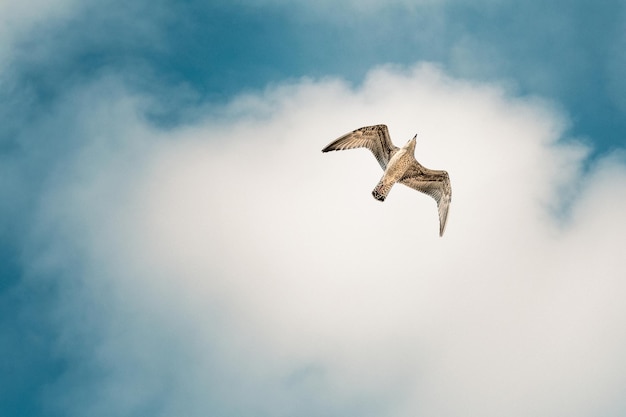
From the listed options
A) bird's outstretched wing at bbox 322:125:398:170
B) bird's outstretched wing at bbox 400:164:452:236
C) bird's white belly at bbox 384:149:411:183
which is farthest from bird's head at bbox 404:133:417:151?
bird's outstretched wing at bbox 400:164:452:236

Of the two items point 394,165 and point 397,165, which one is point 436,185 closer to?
point 397,165

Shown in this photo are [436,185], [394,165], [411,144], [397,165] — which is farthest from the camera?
[436,185]

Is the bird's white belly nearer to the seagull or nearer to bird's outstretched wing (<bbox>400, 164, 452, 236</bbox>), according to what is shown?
the seagull

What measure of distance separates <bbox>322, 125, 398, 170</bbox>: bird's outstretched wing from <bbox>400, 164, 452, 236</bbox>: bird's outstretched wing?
107 inches

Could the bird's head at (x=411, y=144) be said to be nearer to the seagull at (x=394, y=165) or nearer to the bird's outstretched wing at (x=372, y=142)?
the seagull at (x=394, y=165)

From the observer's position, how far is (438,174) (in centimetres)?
5216

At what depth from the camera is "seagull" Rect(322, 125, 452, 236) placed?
48.7 metres

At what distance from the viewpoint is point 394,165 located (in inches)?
1944

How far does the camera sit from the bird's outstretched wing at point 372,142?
4831cm

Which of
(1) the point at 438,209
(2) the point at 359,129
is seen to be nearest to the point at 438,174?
(1) the point at 438,209

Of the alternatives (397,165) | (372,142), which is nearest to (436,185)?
(397,165)

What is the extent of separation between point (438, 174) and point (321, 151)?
9.53m

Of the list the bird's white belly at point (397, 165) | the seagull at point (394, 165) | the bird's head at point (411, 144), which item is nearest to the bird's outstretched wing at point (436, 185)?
the seagull at point (394, 165)

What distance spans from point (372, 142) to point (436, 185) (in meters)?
6.84
